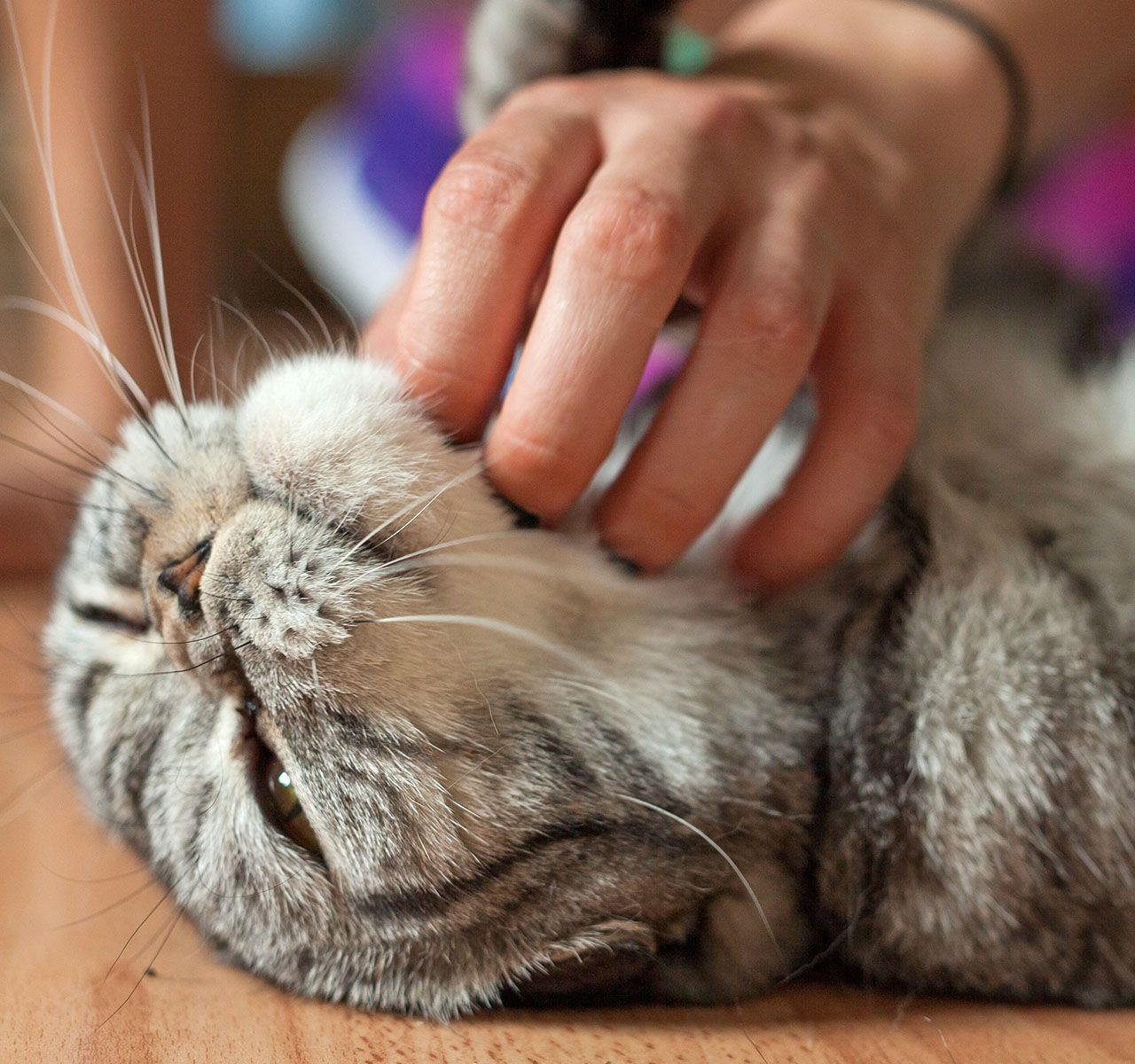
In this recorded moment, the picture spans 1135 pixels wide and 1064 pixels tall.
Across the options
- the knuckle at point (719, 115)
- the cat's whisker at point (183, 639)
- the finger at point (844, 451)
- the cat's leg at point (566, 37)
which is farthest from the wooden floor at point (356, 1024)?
the cat's leg at point (566, 37)

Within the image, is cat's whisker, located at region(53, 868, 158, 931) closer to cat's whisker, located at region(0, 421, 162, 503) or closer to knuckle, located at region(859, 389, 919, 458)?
cat's whisker, located at region(0, 421, 162, 503)

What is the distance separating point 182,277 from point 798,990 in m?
1.21

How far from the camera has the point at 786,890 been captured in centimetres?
75

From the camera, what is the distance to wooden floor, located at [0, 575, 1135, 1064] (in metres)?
0.64

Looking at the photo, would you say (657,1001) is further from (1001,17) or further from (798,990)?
(1001,17)

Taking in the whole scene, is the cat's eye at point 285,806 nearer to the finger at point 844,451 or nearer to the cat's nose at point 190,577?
the cat's nose at point 190,577

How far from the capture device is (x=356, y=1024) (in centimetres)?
68

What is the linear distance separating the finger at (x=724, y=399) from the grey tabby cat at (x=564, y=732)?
0.18 feet

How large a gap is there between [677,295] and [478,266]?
14 cm

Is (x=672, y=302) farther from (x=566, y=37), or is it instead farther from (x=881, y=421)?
(x=566, y=37)

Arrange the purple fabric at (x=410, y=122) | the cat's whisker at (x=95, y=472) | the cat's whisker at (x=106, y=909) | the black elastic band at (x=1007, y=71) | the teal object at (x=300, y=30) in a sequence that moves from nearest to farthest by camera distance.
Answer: the cat's whisker at (x=95, y=472) → the cat's whisker at (x=106, y=909) → the black elastic band at (x=1007, y=71) → the purple fabric at (x=410, y=122) → the teal object at (x=300, y=30)

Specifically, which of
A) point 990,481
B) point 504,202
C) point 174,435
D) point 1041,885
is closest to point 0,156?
point 174,435

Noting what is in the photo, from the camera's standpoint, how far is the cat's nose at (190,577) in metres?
0.69

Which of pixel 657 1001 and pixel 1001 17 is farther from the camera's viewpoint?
pixel 1001 17
